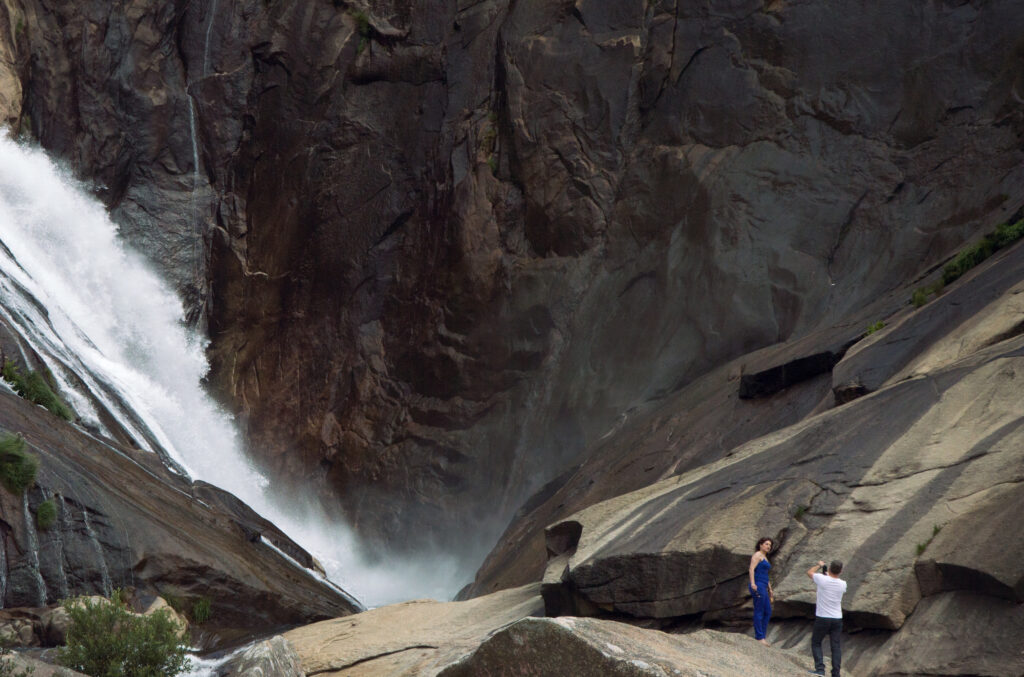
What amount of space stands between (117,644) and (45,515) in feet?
13.7

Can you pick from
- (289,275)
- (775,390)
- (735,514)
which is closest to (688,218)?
(775,390)

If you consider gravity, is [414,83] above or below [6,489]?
above

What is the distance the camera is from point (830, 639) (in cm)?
973

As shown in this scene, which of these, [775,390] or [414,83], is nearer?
[775,390]

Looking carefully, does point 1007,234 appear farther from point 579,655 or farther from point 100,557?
point 100,557

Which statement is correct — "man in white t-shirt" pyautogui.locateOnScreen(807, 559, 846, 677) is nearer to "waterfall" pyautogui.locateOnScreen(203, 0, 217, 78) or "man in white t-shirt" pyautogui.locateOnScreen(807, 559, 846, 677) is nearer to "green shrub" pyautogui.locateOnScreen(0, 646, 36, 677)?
"green shrub" pyautogui.locateOnScreen(0, 646, 36, 677)

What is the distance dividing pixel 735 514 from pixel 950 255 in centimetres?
1038

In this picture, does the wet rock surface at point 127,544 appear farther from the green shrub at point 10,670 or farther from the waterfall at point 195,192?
the waterfall at point 195,192

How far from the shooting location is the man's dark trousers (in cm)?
952

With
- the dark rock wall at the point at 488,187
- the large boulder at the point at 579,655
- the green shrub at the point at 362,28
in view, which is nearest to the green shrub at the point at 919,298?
the dark rock wall at the point at 488,187

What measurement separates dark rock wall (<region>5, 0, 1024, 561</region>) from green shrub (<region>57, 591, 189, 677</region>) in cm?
1414

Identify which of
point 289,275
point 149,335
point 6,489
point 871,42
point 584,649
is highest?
point 871,42

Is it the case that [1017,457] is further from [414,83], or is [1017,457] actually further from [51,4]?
[51,4]

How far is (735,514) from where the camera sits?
12.3 meters
